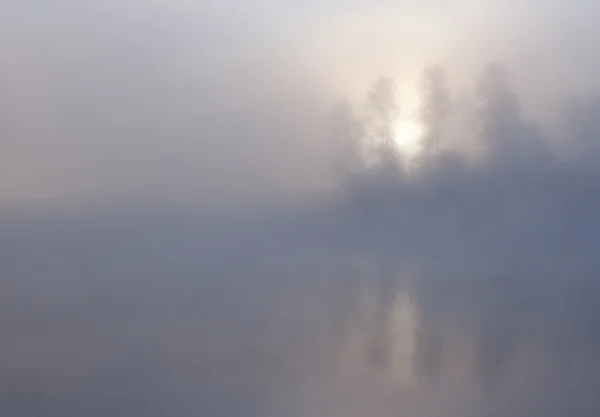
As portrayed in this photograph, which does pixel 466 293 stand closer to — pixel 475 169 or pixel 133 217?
pixel 475 169

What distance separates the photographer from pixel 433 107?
232cm

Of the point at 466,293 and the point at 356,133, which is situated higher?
the point at 356,133

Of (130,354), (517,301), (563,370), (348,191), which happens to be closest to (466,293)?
(517,301)

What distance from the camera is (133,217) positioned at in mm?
2359

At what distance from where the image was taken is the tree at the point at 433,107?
7.62ft

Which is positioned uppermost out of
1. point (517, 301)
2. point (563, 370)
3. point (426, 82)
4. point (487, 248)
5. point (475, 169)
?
point (426, 82)

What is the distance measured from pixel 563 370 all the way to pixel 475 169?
89 cm

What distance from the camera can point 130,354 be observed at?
220 centimetres

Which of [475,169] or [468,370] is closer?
[468,370]

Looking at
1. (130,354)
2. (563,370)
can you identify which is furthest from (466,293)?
(130,354)

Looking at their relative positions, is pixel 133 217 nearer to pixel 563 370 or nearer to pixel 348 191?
pixel 348 191

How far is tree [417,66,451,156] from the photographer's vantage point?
91.4 inches

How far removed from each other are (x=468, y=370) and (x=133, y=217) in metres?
1.54

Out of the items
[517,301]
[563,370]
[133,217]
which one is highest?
[133,217]
